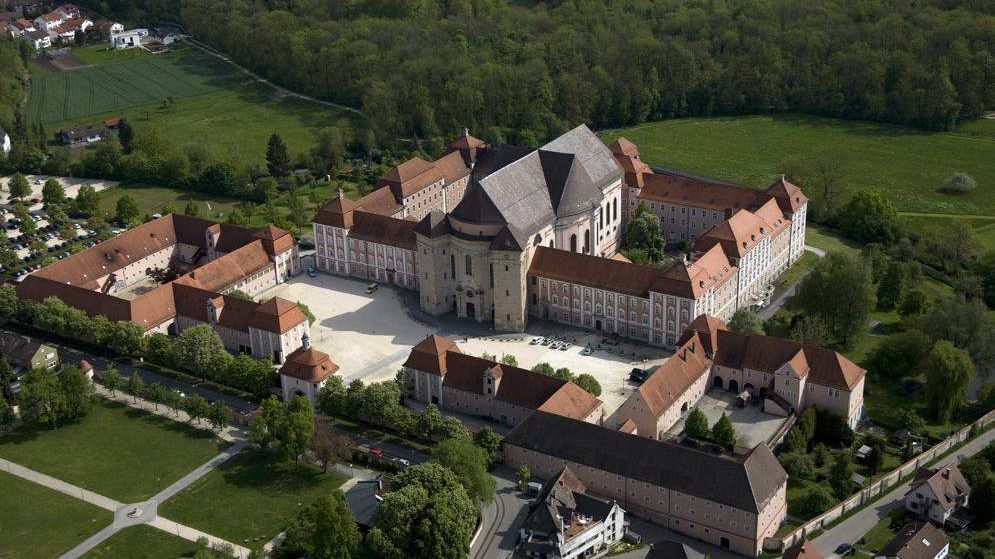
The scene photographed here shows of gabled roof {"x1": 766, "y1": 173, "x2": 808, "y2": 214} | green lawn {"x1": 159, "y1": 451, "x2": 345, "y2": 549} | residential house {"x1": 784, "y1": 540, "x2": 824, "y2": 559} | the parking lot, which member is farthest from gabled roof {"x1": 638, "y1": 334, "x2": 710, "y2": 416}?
the parking lot

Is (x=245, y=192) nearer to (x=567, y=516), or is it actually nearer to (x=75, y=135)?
(x=75, y=135)

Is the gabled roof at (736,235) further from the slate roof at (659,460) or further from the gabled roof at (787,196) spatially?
the slate roof at (659,460)

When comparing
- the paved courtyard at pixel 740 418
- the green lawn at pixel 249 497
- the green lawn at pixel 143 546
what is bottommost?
the green lawn at pixel 143 546

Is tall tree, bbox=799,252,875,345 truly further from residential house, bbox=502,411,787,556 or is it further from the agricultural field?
the agricultural field

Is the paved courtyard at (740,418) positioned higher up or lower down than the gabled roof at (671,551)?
lower down

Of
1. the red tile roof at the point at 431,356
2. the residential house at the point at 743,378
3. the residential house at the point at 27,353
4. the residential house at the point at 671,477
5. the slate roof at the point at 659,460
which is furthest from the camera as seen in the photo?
the residential house at the point at 27,353

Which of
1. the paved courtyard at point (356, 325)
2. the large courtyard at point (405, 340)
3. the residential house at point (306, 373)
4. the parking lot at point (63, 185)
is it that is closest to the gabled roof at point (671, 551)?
the large courtyard at point (405, 340)

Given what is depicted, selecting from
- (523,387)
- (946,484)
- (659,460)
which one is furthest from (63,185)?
(946,484)
